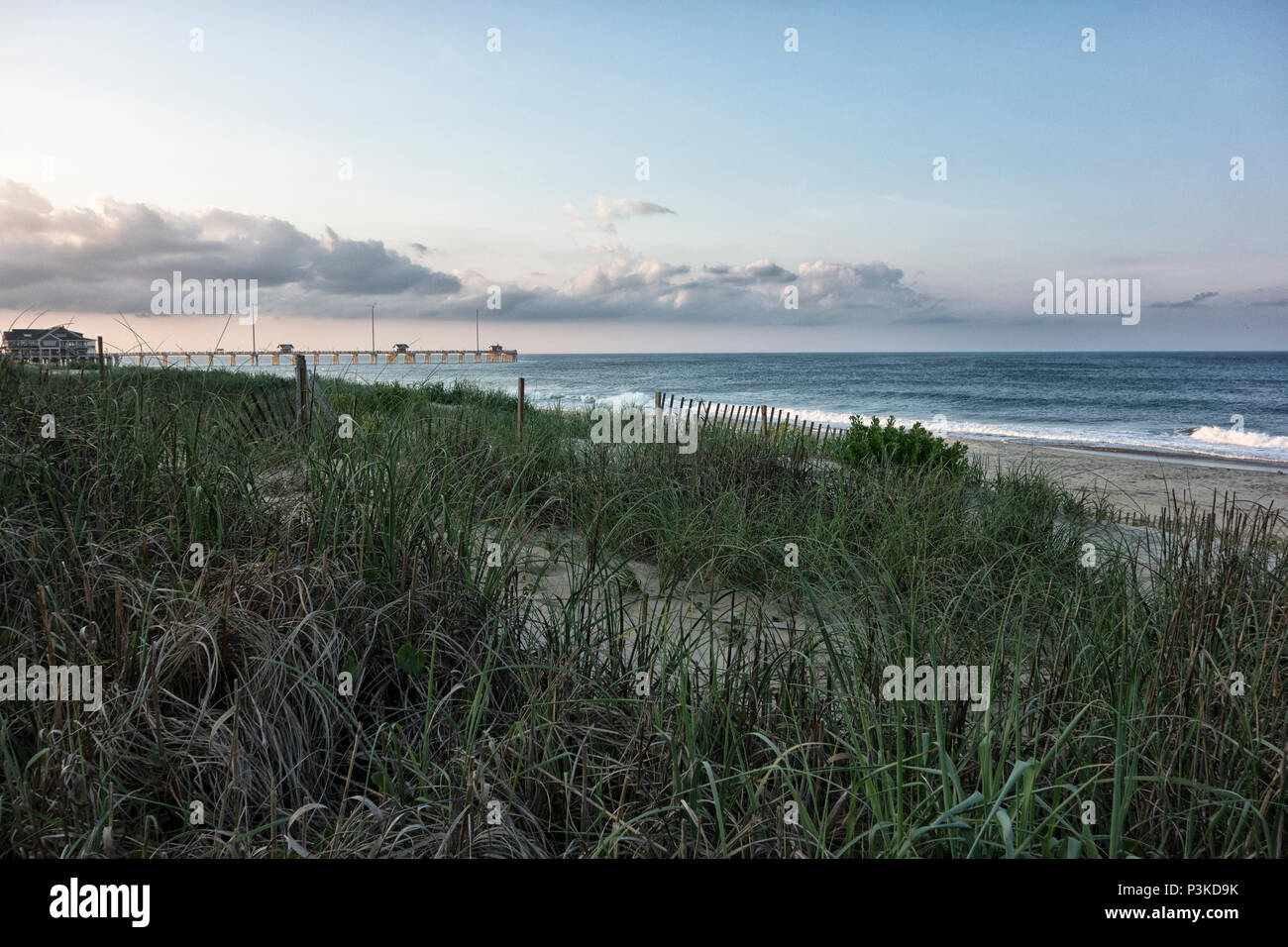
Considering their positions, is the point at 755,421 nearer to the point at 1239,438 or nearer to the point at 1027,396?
the point at 1239,438

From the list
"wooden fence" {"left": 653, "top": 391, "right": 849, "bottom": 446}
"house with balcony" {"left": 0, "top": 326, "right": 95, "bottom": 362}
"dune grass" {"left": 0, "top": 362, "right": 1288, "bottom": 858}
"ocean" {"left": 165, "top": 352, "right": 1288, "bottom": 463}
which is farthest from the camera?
"ocean" {"left": 165, "top": 352, "right": 1288, "bottom": 463}

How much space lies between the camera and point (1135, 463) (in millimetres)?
18922

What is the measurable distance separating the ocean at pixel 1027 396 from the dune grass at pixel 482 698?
13.7 feet

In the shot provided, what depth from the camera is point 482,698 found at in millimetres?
2344

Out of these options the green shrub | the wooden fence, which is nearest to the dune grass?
the green shrub

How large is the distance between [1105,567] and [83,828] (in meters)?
5.45

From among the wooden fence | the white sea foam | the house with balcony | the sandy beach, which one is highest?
the house with balcony

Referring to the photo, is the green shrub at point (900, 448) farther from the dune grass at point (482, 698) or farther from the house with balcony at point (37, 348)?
the house with balcony at point (37, 348)

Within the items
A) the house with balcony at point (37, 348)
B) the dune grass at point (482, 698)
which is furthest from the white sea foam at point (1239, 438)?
the house with balcony at point (37, 348)

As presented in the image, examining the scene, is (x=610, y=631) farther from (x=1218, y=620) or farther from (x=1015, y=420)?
(x=1015, y=420)

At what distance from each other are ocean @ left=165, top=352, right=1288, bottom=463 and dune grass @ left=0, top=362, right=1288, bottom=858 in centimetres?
418

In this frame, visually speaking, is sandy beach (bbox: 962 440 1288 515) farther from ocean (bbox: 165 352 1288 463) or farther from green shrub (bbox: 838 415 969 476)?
ocean (bbox: 165 352 1288 463)

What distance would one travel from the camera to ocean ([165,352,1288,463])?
28594mm

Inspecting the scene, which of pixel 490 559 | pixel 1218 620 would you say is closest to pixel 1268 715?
pixel 1218 620
